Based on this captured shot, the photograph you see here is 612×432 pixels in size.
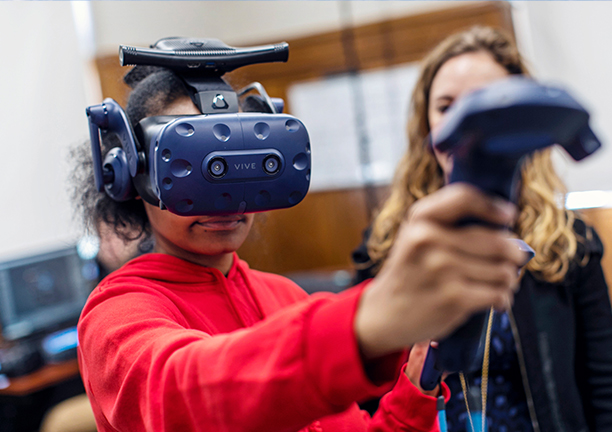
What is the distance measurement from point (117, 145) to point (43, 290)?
1.92m

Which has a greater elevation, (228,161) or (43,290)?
(228,161)

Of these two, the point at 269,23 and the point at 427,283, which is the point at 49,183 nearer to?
the point at 269,23

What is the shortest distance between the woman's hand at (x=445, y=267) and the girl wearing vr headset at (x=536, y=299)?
26.0 inches

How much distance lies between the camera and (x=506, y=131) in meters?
0.25

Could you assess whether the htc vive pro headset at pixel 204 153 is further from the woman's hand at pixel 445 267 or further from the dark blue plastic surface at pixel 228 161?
the woman's hand at pixel 445 267

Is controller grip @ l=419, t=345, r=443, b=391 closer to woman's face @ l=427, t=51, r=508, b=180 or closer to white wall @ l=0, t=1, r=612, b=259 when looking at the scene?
woman's face @ l=427, t=51, r=508, b=180

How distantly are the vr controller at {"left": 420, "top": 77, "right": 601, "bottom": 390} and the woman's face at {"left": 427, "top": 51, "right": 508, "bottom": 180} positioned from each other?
2.67ft

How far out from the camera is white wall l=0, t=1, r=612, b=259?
2211mm

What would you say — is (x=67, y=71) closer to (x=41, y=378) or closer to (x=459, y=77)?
(x=41, y=378)

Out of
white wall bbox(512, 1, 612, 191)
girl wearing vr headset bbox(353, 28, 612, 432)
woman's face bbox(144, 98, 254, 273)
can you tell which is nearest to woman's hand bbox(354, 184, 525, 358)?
woman's face bbox(144, 98, 254, 273)

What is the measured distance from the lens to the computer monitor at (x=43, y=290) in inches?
86.9

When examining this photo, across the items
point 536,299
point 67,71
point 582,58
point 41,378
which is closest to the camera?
point 536,299

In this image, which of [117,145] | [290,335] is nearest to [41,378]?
[117,145]

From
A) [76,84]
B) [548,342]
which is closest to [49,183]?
[76,84]
